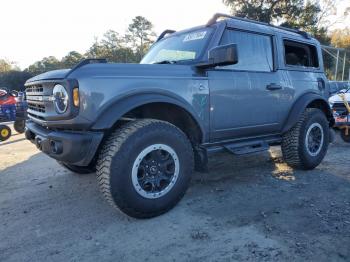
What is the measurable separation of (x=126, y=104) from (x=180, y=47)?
4.70 ft

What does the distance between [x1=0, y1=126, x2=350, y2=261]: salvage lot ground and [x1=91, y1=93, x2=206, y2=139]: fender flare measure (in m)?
0.99

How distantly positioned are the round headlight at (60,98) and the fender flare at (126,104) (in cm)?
33

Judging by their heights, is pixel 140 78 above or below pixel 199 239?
above

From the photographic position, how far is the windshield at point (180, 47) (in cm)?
378

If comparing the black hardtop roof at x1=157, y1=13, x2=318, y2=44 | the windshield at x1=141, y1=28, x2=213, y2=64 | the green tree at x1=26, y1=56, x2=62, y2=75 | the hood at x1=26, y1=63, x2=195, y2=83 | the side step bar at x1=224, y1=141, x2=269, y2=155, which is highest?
the green tree at x1=26, y1=56, x2=62, y2=75

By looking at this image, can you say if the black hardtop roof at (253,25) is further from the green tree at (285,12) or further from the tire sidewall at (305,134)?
the green tree at (285,12)

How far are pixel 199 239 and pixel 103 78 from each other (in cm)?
164

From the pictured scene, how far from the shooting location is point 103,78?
2.87m

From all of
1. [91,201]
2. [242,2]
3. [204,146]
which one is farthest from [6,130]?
[242,2]

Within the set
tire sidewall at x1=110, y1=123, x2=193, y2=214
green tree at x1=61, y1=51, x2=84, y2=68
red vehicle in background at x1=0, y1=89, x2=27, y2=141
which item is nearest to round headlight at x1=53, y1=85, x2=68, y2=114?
tire sidewall at x1=110, y1=123, x2=193, y2=214

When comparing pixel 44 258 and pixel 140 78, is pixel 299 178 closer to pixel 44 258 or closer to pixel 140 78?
pixel 140 78

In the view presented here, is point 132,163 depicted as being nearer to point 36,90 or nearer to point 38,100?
point 38,100

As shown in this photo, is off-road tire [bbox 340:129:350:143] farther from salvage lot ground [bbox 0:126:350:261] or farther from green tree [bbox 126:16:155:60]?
green tree [bbox 126:16:155:60]

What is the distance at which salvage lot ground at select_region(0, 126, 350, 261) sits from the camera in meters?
2.53
